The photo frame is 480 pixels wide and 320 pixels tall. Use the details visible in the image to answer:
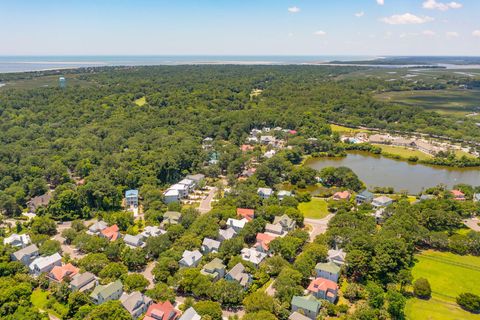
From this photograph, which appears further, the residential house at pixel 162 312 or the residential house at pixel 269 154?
the residential house at pixel 269 154


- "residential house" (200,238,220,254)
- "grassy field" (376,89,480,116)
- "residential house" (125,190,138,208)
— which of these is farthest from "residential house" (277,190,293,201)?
"grassy field" (376,89,480,116)

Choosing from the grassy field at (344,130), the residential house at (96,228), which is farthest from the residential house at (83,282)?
the grassy field at (344,130)

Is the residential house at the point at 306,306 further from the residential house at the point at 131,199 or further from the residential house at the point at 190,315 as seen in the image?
the residential house at the point at 131,199

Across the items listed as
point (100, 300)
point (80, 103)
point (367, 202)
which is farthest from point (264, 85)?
point (100, 300)

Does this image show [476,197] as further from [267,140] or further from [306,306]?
[267,140]

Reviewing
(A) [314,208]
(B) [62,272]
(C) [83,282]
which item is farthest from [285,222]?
(B) [62,272]
